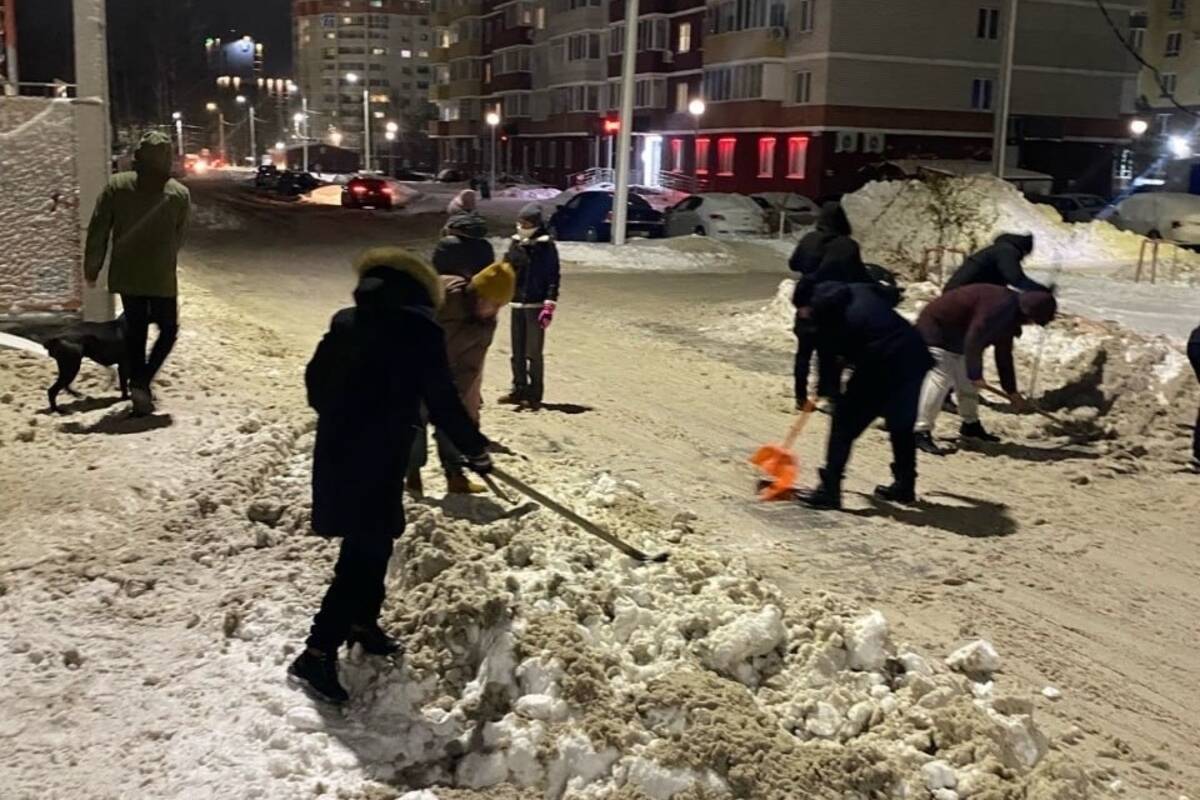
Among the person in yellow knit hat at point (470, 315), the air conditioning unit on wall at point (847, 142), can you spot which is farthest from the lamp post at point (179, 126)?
the person in yellow knit hat at point (470, 315)

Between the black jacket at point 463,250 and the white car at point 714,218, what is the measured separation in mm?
20440

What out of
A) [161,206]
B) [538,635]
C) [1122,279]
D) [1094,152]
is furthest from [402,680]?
[1094,152]

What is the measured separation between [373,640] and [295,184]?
51330 mm

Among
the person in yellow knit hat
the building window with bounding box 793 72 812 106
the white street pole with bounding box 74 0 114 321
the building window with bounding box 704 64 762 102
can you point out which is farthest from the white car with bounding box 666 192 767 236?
the person in yellow knit hat

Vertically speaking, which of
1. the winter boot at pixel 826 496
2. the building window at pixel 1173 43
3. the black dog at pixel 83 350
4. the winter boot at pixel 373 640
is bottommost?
the winter boot at pixel 826 496

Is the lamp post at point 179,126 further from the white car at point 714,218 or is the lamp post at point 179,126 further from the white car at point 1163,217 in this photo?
the white car at point 1163,217

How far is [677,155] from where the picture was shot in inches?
2009

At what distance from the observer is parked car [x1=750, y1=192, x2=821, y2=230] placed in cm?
2964

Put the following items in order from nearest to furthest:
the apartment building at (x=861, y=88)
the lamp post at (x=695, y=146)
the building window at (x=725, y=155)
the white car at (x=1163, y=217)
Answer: the white car at (x=1163, y=217), the apartment building at (x=861, y=88), the building window at (x=725, y=155), the lamp post at (x=695, y=146)

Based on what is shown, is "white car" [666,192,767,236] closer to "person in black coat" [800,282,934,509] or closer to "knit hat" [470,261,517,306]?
"person in black coat" [800,282,934,509]

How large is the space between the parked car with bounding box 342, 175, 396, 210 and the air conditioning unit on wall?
15151 mm

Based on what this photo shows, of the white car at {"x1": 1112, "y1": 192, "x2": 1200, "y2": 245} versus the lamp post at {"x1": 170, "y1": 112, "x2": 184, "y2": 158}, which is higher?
the lamp post at {"x1": 170, "y1": 112, "x2": 184, "y2": 158}

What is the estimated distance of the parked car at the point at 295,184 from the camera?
53.0m

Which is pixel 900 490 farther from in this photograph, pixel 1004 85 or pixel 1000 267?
pixel 1004 85
